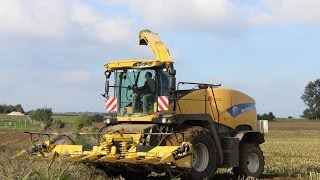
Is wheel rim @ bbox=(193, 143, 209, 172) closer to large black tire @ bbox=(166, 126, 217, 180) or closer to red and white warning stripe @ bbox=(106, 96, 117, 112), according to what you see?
large black tire @ bbox=(166, 126, 217, 180)

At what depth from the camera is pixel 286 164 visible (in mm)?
16594

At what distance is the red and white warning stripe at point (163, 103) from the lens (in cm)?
1109

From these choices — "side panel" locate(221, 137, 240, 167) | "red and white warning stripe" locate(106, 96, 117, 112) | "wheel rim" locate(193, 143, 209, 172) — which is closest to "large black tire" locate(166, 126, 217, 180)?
"wheel rim" locate(193, 143, 209, 172)

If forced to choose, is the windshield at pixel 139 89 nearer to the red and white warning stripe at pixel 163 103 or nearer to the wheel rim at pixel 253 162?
the red and white warning stripe at pixel 163 103

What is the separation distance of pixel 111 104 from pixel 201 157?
2.50 metres

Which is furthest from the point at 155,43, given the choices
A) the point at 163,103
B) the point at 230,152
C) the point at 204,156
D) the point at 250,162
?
the point at 250,162

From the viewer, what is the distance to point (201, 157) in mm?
11094

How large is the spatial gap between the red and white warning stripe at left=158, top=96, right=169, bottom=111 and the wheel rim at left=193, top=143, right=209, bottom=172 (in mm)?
1077

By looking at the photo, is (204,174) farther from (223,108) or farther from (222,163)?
(223,108)

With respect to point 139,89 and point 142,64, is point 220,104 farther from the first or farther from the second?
point 142,64

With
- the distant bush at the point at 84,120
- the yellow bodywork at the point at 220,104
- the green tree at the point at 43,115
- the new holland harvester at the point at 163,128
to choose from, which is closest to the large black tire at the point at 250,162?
the new holland harvester at the point at 163,128

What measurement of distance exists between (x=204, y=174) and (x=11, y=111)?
121 metres

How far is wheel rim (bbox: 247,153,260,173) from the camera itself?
13.2 meters

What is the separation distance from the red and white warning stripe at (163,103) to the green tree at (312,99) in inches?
4166
